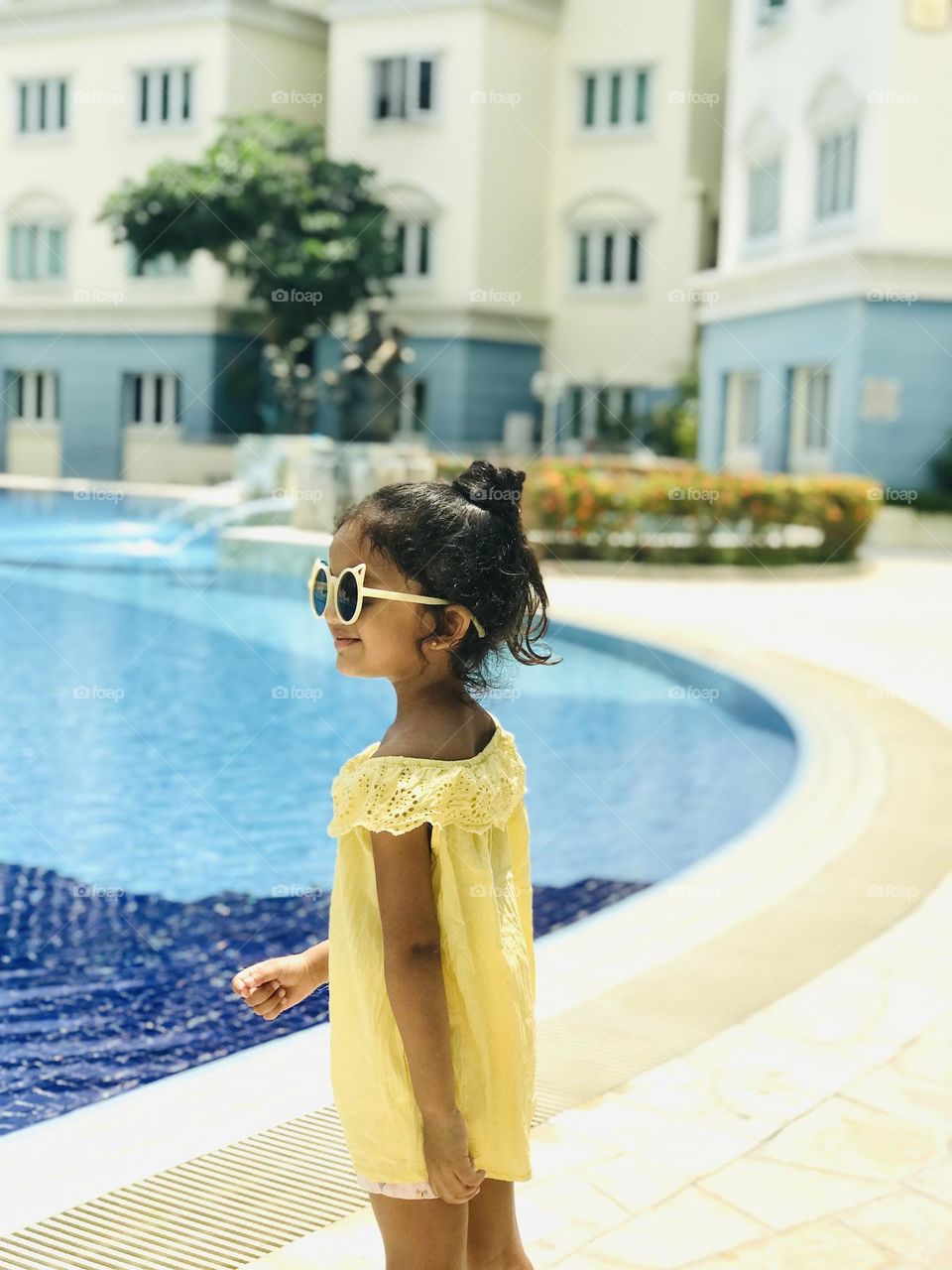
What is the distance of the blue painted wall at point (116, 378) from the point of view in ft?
96.7

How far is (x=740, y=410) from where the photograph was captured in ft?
79.0

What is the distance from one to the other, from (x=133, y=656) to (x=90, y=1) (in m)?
23.9

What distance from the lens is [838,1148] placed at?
9.36 feet

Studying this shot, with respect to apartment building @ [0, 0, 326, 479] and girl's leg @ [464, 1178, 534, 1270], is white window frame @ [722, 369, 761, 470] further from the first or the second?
girl's leg @ [464, 1178, 534, 1270]

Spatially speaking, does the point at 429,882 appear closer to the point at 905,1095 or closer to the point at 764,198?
the point at 905,1095

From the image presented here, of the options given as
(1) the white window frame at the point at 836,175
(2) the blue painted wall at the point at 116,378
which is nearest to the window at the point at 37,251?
(2) the blue painted wall at the point at 116,378

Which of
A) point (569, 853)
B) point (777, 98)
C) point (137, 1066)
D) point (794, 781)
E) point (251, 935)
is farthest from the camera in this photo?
point (777, 98)

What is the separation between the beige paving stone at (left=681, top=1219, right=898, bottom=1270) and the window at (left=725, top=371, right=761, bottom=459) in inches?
858

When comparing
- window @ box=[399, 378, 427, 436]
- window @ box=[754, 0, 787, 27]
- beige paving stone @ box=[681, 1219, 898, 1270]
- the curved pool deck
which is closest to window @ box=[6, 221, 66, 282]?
window @ box=[399, 378, 427, 436]

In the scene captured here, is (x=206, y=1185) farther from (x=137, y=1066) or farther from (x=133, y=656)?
(x=133, y=656)

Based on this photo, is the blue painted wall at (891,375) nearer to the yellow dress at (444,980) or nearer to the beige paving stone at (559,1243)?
the beige paving stone at (559,1243)

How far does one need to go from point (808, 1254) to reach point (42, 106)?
32.2 m

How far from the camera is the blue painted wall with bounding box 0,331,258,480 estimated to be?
2948 cm

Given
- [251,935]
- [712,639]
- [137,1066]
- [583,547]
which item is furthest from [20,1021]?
[583,547]
